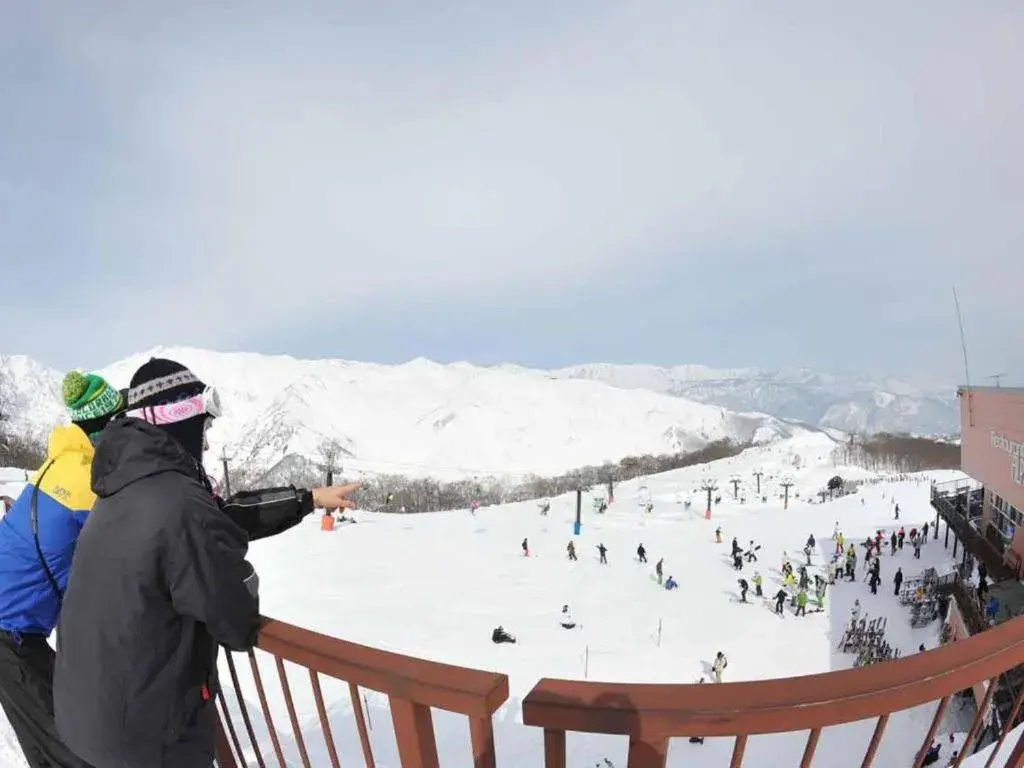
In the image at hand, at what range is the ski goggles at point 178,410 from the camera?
1.96 meters

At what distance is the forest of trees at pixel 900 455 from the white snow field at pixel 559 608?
60.0 metres

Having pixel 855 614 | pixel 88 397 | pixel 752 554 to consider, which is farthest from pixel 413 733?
pixel 752 554

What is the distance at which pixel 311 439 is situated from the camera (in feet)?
631

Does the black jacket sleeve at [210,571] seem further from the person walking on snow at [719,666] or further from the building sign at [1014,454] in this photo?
the building sign at [1014,454]

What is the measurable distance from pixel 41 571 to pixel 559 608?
20.7 meters

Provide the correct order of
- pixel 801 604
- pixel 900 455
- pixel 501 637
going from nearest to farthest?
pixel 501 637, pixel 801 604, pixel 900 455

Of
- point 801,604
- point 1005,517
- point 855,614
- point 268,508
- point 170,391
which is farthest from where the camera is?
point 801,604

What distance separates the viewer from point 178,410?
202 centimetres

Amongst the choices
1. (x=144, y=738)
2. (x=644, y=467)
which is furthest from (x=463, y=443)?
(x=144, y=738)

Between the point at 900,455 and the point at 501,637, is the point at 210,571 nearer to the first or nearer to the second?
the point at 501,637

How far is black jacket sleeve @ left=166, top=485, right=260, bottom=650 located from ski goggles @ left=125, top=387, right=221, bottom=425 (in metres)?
0.45

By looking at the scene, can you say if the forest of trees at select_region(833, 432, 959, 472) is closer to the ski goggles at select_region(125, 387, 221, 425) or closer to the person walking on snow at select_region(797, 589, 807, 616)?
the person walking on snow at select_region(797, 589, 807, 616)

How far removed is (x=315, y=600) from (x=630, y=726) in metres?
21.2

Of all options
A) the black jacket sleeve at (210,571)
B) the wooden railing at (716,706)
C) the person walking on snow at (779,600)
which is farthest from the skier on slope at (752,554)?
the black jacket sleeve at (210,571)
